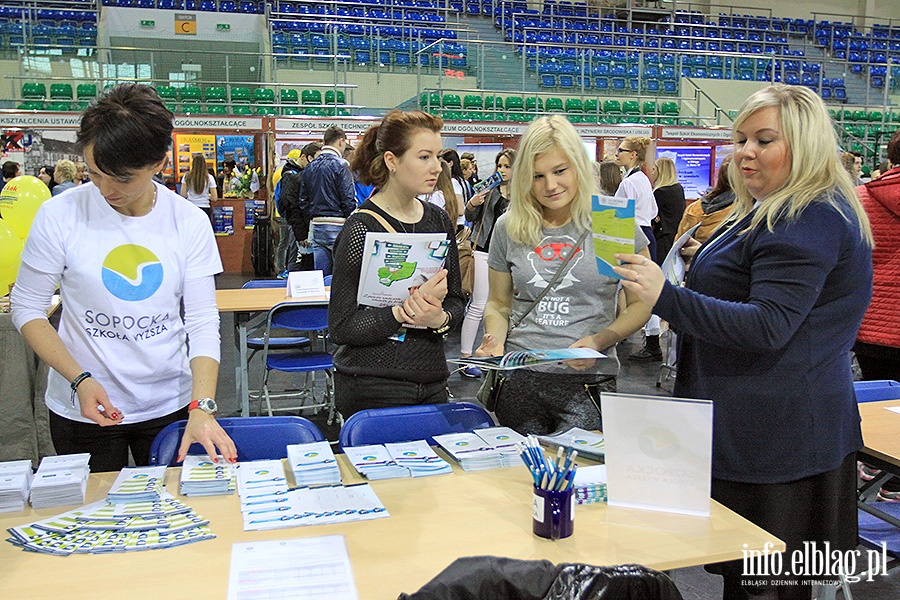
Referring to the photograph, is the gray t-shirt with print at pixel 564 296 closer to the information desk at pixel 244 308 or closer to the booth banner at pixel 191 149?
the information desk at pixel 244 308

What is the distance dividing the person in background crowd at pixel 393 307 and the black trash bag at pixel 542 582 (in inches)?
44.6

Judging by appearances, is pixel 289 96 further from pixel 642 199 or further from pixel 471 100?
pixel 642 199

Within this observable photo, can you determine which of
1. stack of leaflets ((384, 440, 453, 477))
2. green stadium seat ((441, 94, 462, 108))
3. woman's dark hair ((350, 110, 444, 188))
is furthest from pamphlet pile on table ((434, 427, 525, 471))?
green stadium seat ((441, 94, 462, 108))

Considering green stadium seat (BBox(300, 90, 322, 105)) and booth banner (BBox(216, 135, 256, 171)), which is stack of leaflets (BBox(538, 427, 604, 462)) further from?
booth banner (BBox(216, 135, 256, 171))

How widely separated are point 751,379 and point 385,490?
0.85 metres

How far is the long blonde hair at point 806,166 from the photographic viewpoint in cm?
157

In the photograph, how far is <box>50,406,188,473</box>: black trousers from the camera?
188cm

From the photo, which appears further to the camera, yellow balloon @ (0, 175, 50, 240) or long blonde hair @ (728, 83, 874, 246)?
yellow balloon @ (0, 175, 50, 240)

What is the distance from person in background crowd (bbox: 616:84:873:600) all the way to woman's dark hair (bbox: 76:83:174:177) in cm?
104

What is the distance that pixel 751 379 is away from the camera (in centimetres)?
166

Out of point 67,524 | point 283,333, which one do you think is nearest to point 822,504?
point 67,524

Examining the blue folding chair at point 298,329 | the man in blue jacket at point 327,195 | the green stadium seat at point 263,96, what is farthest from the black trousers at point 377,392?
the green stadium seat at point 263,96

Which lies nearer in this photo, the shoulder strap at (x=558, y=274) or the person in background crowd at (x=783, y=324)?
the person in background crowd at (x=783, y=324)

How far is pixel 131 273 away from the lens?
1.76 m
